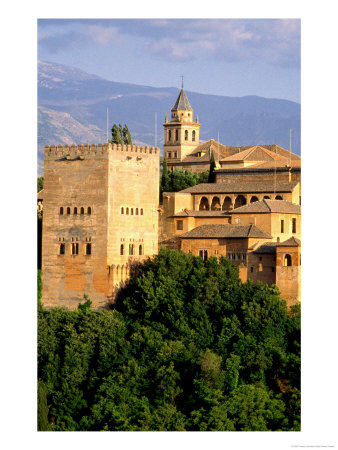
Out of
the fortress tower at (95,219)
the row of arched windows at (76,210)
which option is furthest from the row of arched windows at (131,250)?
the row of arched windows at (76,210)

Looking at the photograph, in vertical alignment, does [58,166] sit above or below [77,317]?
above

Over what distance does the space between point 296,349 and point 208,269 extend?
14.9 feet

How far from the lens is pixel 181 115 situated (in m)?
64.4

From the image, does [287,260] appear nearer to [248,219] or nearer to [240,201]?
[248,219]

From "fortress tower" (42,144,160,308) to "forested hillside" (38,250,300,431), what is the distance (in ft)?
2.35

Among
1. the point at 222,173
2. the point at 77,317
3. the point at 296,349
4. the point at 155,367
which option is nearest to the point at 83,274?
the point at 77,317

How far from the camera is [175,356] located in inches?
1335

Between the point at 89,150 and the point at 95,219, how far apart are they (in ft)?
7.59

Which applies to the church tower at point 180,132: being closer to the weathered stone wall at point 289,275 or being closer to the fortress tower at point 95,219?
the fortress tower at point 95,219

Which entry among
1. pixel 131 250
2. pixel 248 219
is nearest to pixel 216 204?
pixel 248 219

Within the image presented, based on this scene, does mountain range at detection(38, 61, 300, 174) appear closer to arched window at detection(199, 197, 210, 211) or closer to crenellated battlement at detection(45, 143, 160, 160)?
arched window at detection(199, 197, 210, 211)

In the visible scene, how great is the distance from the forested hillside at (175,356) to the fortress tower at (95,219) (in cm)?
72

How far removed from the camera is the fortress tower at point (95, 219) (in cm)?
3766

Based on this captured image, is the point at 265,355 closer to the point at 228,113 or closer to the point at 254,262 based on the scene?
the point at 254,262
